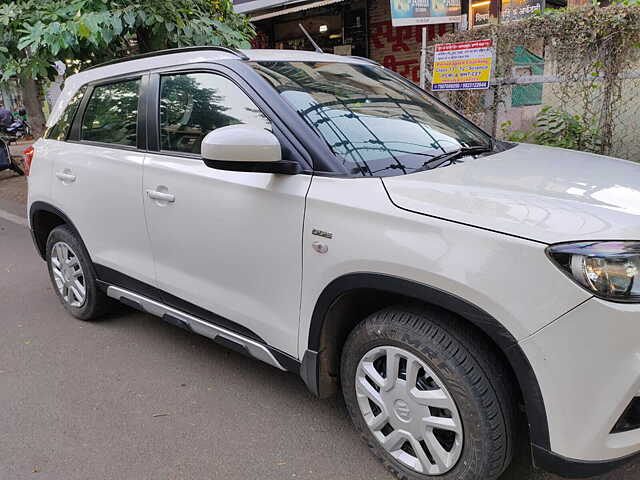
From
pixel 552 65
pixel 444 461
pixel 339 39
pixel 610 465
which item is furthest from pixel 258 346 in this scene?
pixel 339 39

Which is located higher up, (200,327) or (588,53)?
(588,53)

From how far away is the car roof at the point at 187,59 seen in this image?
2743mm

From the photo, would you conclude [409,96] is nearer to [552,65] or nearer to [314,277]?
[314,277]

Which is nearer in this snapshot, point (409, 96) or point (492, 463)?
point (492, 463)

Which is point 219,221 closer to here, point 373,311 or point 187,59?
point 373,311

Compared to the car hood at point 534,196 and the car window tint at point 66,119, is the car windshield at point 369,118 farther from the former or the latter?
the car window tint at point 66,119

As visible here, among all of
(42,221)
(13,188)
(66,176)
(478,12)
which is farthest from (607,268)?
(13,188)

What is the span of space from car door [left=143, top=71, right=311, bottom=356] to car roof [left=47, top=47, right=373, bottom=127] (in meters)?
0.10

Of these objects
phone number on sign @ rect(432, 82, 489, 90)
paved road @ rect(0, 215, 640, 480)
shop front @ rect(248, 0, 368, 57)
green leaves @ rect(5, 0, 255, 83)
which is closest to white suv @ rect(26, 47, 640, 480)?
paved road @ rect(0, 215, 640, 480)

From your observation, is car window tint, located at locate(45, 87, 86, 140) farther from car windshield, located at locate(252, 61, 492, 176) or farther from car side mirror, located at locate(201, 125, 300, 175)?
car side mirror, located at locate(201, 125, 300, 175)

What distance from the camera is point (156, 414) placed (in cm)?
279

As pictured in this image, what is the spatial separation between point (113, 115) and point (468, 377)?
2.62 m

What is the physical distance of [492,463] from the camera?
190 centimetres

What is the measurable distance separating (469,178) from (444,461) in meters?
1.08
